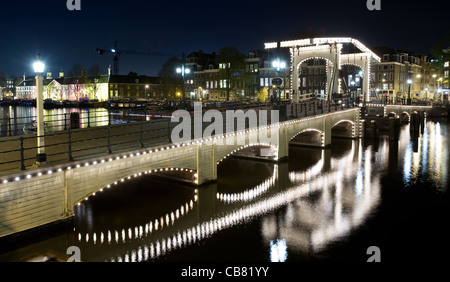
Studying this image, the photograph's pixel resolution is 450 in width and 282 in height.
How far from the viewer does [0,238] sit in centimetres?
939

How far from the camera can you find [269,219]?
1302 centimetres

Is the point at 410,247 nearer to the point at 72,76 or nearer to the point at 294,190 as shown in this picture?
the point at 294,190

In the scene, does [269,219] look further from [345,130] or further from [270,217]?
[345,130]

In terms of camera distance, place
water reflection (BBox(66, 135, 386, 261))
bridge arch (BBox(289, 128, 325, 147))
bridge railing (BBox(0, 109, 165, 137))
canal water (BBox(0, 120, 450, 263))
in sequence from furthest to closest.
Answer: bridge arch (BBox(289, 128, 325, 147)), bridge railing (BBox(0, 109, 165, 137)), water reflection (BBox(66, 135, 386, 261)), canal water (BBox(0, 120, 450, 263))

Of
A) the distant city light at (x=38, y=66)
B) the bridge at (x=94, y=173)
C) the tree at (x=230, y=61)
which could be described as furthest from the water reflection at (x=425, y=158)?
the tree at (x=230, y=61)

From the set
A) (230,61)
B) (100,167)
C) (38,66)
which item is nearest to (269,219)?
(100,167)

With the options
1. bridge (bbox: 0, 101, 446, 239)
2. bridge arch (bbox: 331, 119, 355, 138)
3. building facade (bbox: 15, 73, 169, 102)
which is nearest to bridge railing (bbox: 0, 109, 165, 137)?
bridge (bbox: 0, 101, 446, 239)

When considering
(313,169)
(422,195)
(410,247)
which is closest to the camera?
(410,247)

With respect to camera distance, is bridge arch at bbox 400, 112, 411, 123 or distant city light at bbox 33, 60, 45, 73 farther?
bridge arch at bbox 400, 112, 411, 123

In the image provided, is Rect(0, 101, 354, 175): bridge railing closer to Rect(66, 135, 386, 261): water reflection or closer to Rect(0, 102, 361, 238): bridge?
Rect(0, 102, 361, 238): bridge

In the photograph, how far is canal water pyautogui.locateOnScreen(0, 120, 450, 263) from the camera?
10.2 metres

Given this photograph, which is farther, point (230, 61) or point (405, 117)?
point (230, 61)

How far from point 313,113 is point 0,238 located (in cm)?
2083
